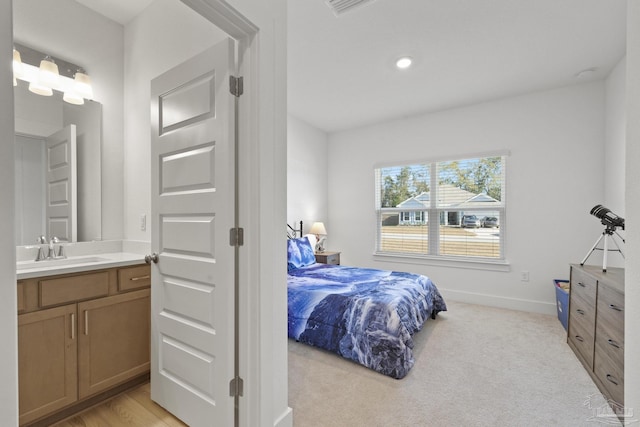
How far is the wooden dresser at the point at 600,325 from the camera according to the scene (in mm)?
1735

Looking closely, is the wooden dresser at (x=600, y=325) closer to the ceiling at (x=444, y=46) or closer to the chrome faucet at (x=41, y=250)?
the ceiling at (x=444, y=46)

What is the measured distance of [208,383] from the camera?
4.93 feet

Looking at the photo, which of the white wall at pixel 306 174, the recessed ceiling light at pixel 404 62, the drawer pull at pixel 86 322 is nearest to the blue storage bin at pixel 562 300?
the recessed ceiling light at pixel 404 62

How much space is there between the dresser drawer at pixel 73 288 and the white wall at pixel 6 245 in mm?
1089

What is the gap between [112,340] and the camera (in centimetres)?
183

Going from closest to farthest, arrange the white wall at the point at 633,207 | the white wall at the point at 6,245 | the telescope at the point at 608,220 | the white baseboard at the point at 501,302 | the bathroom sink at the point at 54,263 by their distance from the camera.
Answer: the white wall at the point at 6,245
the white wall at the point at 633,207
the bathroom sink at the point at 54,263
the telescope at the point at 608,220
the white baseboard at the point at 501,302

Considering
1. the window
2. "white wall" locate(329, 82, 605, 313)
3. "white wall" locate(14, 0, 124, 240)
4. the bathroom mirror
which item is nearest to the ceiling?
"white wall" locate(14, 0, 124, 240)

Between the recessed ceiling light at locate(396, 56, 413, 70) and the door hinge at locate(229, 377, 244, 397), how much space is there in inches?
118

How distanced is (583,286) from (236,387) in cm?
277

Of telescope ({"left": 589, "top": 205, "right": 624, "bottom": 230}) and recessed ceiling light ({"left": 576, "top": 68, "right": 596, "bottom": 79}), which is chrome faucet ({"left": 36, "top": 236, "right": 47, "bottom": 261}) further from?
recessed ceiling light ({"left": 576, "top": 68, "right": 596, "bottom": 79})

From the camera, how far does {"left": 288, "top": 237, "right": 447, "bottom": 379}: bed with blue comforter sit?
2172 millimetres

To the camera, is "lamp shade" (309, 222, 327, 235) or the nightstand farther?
"lamp shade" (309, 222, 327, 235)

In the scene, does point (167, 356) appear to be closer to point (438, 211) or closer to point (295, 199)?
point (295, 199)

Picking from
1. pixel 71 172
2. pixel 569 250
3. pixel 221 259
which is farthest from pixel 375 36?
pixel 569 250
